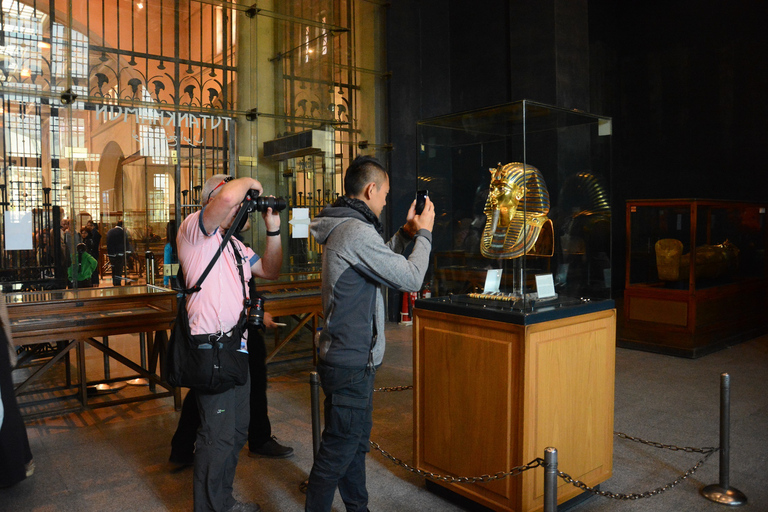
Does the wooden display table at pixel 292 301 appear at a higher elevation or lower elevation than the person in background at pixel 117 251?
lower

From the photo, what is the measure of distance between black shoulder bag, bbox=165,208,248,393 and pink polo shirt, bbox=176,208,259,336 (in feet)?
0.11

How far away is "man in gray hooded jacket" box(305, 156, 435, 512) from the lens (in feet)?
7.86

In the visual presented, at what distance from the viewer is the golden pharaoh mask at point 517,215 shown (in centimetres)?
297

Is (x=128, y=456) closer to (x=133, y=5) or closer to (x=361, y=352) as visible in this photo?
(x=361, y=352)

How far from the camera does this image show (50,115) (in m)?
5.84

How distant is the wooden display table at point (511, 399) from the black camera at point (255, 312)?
824 millimetres

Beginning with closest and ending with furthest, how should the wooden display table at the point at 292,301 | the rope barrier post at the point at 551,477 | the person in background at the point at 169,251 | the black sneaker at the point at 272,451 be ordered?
the rope barrier post at the point at 551,477 → the black sneaker at the point at 272,451 → the wooden display table at the point at 292,301 → the person in background at the point at 169,251

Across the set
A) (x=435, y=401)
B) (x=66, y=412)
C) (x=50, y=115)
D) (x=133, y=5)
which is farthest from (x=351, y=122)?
(x=435, y=401)

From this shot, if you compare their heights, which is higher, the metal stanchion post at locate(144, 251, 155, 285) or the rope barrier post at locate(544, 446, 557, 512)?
the metal stanchion post at locate(144, 251, 155, 285)

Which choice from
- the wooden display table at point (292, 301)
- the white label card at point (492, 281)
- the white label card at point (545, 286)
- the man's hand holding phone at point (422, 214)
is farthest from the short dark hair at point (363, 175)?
the wooden display table at point (292, 301)

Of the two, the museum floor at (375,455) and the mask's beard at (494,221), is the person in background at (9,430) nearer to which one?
the museum floor at (375,455)

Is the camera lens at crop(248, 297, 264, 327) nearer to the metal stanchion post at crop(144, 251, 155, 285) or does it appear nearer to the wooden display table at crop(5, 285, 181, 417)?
the wooden display table at crop(5, 285, 181, 417)

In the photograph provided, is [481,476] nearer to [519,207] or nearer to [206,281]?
[519,207]

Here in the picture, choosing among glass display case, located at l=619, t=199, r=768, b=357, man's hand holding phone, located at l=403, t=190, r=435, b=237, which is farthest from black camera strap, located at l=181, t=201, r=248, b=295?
glass display case, located at l=619, t=199, r=768, b=357
